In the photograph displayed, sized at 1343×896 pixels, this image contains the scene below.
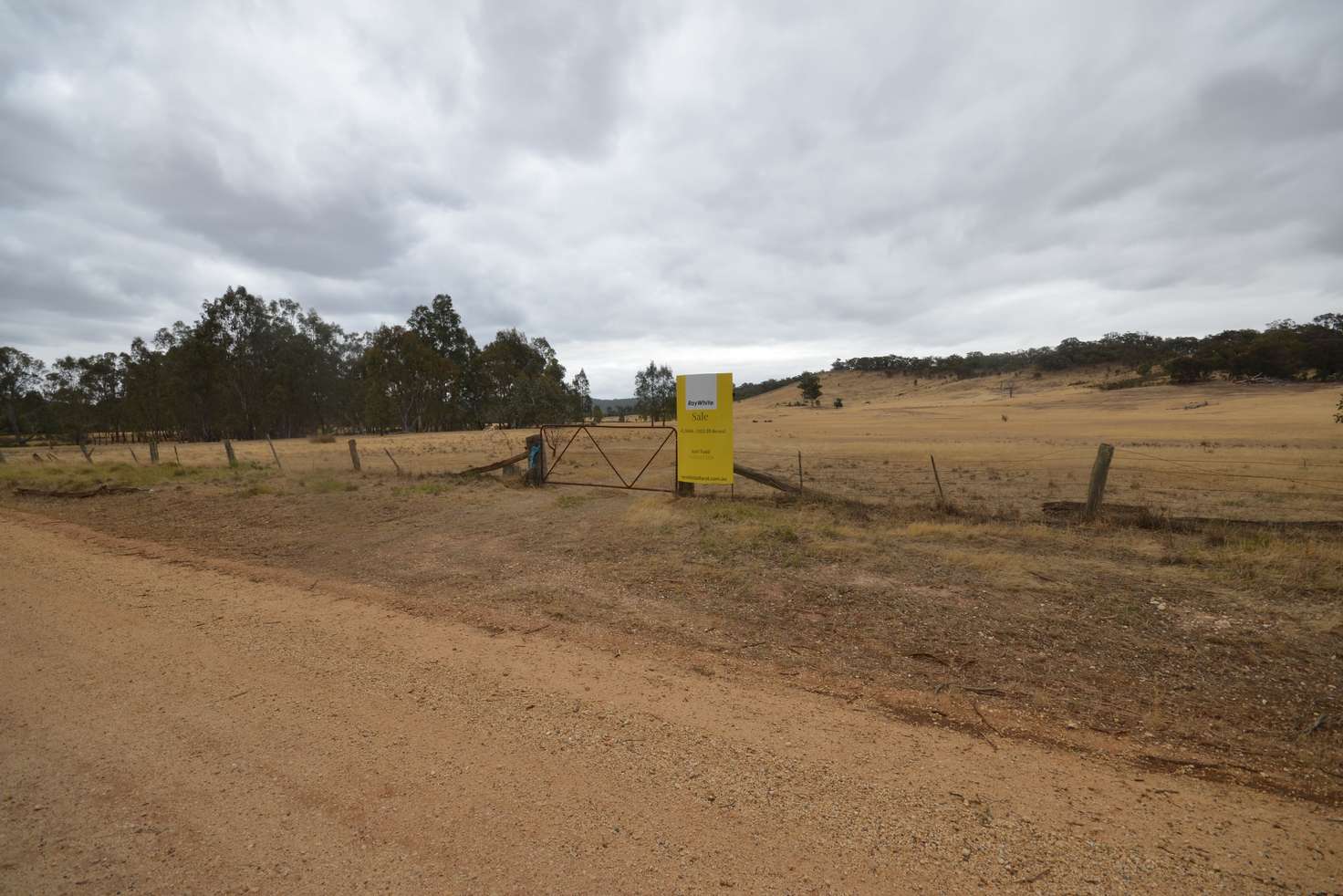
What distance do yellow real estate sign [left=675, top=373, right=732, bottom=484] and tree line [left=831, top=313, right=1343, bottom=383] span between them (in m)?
88.0

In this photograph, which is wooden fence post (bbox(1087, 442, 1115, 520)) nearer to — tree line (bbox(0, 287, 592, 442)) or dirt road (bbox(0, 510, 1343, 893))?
dirt road (bbox(0, 510, 1343, 893))

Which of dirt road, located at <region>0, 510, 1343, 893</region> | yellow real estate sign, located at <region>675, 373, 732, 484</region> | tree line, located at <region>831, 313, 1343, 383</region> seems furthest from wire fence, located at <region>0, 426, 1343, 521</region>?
tree line, located at <region>831, 313, 1343, 383</region>

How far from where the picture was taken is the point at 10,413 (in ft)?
257

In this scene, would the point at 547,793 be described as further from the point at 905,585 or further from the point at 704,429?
the point at 704,429

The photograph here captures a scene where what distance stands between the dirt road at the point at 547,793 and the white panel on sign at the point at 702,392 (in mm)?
8861

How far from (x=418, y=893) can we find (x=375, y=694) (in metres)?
2.22

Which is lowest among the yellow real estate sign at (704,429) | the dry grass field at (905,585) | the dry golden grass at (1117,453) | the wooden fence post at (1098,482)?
the dry golden grass at (1117,453)

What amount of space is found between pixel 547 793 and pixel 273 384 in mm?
88631

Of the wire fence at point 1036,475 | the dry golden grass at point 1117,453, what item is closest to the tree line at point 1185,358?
the dry golden grass at point 1117,453

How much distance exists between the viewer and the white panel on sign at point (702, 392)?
13578mm

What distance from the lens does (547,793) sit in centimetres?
342

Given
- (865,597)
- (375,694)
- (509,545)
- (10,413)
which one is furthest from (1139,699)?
(10,413)

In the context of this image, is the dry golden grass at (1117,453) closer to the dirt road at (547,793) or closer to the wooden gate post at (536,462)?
the wooden gate post at (536,462)

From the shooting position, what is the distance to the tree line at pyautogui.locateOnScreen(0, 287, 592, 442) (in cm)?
7144
